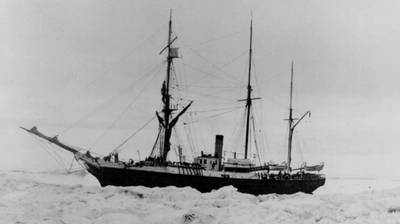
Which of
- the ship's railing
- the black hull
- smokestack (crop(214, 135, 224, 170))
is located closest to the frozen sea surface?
the black hull

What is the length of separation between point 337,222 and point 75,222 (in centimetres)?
973

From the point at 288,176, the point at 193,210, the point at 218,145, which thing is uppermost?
the point at 218,145

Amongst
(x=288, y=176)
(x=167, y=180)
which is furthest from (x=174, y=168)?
(x=288, y=176)

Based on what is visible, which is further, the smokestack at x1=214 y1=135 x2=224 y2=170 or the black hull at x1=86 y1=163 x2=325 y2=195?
the smokestack at x1=214 y1=135 x2=224 y2=170

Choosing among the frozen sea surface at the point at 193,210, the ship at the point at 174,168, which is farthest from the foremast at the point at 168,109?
the frozen sea surface at the point at 193,210

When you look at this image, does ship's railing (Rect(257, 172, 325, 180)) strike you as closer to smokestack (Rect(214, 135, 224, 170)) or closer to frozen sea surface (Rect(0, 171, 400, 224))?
smokestack (Rect(214, 135, 224, 170))

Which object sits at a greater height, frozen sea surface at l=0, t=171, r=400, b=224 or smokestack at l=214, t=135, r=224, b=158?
smokestack at l=214, t=135, r=224, b=158

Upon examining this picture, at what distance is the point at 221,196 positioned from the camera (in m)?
25.0

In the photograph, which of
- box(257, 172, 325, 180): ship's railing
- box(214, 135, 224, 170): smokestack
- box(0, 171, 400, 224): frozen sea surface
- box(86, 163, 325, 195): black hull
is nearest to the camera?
box(0, 171, 400, 224): frozen sea surface

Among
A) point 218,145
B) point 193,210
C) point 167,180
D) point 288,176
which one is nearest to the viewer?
point 193,210

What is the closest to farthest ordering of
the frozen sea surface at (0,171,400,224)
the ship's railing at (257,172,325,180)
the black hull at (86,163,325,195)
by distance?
the frozen sea surface at (0,171,400,224) → the black hull at (86,163,325,195) → the ship's railing at (257,172,325,180)

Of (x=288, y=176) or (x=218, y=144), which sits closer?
(x=218, y=144)

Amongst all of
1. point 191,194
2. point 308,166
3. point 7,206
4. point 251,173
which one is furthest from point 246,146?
point 7,206

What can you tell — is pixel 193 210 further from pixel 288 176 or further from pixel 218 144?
pixel 288 176
